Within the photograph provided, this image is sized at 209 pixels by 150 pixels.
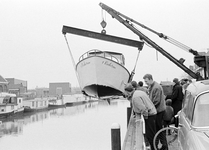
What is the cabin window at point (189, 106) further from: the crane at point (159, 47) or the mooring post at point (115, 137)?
the crane at point (159, 47)

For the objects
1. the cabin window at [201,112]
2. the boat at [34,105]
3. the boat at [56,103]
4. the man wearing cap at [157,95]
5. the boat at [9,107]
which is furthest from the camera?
the boat at [56,103]

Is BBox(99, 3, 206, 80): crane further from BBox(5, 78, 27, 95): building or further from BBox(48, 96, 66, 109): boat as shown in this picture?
BBox(5, 78, 27, 95): building

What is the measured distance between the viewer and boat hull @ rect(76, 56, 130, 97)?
17703 millimetres

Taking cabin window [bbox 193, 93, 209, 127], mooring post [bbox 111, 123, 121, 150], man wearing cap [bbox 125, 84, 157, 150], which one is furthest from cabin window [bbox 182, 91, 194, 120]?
mooring post [bbox 111, 123, 121, 150]

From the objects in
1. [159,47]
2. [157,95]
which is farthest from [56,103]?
[157,95]

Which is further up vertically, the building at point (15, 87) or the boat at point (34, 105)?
the building at point (15, 87)

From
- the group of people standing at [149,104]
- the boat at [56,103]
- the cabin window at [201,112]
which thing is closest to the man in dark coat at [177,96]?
the group of people standing at [149,104]

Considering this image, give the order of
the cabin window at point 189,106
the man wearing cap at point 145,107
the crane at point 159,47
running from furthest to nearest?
the crane at point 159,47 → the man wearing cap at point 145,107 → the cabin window at point 189,106

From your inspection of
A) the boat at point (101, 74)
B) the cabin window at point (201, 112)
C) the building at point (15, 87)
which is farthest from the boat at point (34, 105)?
the cabin window at point (201, 112)

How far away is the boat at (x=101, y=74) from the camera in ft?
58.1

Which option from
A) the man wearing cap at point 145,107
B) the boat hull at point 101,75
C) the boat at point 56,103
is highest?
the boat hull at point 101,75

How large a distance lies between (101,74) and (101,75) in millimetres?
72

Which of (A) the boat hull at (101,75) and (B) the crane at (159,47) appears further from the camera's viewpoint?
(A) the boat hull at (101,75)

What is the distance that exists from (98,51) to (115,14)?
162 inches
